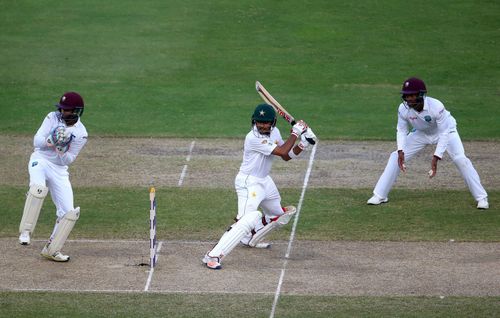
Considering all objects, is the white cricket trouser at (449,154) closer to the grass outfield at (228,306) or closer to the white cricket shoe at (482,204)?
the white cricket shoe at (482,204)

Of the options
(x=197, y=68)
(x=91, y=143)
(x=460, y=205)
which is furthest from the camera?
(x=197, y=68)

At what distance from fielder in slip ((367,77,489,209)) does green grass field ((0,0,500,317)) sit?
0.41 metres

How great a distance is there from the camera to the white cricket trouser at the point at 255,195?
572 inches

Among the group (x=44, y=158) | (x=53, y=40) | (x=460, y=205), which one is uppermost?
(x=44, y=158)

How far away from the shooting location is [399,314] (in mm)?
12406

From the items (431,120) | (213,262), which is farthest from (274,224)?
(431,120)

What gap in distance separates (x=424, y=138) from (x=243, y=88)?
30.1 ft

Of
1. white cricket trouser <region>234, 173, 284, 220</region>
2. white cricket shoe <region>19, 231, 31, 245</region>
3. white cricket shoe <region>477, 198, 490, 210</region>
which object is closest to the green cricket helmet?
white cricket trouser <region>234, 173, 284, 220</region>

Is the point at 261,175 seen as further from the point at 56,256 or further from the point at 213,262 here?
the point at 56,256

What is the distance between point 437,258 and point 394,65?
1373 centimetres

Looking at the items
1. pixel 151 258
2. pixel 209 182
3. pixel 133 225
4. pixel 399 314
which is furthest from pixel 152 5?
pixel 399 314

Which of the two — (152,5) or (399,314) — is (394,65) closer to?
(152,5)

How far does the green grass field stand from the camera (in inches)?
512

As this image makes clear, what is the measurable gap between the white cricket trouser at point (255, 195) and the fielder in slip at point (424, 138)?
9.42ft
